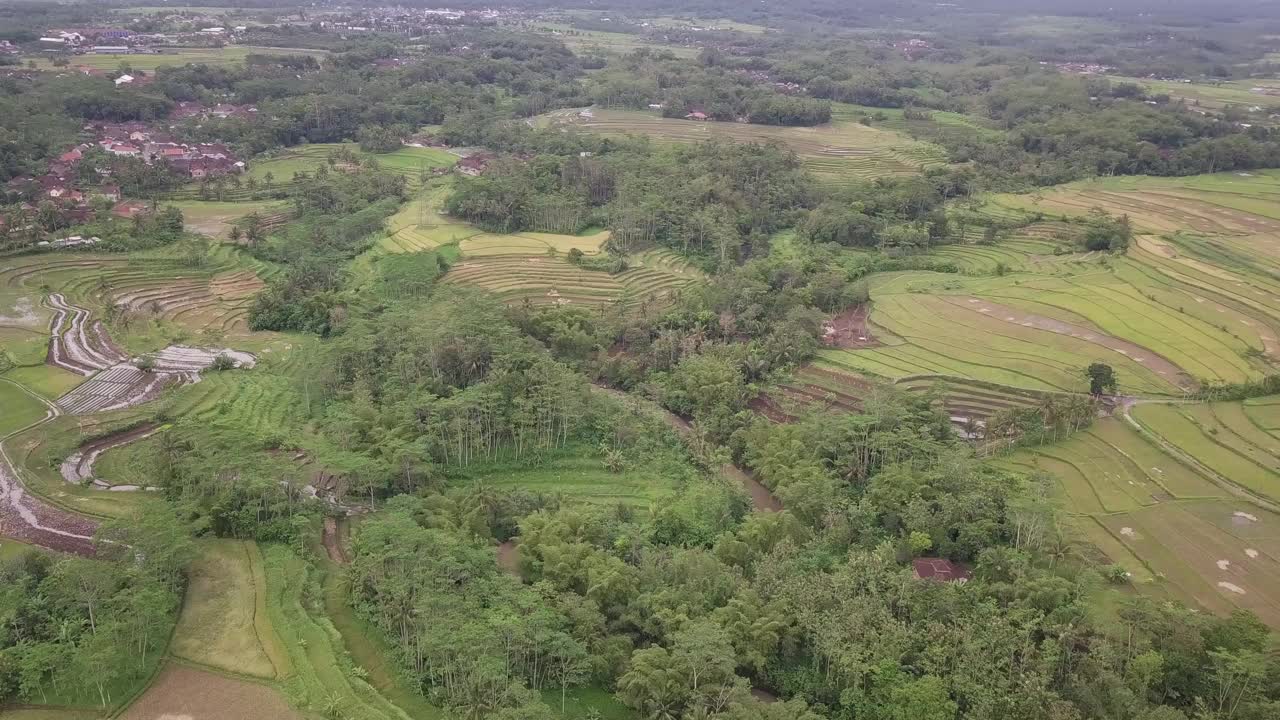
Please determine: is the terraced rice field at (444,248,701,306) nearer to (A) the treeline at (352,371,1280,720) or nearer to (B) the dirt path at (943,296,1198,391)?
(B) the dirt path at (943,296,1198,391)

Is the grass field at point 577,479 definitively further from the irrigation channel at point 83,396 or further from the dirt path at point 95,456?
the irrigation channel at point 83,396

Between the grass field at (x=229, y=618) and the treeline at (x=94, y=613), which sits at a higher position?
the treeline at (x=94, y=613)

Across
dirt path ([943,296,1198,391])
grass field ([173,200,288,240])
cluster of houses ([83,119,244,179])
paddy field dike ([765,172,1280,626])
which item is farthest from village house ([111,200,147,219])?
dirt path ([943,296,1198,391])

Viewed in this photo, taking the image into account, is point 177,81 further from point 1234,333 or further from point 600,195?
point 1234,333

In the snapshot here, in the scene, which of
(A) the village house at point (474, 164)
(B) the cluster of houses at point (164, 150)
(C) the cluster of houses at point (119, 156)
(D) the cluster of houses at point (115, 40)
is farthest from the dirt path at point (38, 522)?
(D) the cluster of houses at point (115, 40)

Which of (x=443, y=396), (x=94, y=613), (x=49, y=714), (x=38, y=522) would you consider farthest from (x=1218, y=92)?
(x=49, y=714)

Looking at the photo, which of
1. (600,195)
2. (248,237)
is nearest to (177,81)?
(248,237)
